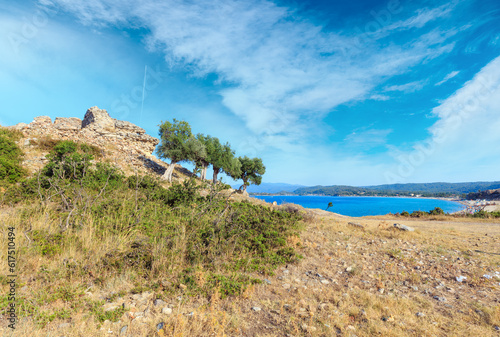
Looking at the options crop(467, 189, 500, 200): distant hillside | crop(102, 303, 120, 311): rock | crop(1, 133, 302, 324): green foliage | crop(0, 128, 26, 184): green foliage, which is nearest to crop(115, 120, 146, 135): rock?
crop(0, 128, 26, 184): green foliage

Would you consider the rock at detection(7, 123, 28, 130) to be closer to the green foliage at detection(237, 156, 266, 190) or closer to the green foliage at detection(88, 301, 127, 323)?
the green foliage at detection(88, 301, 127, 323)

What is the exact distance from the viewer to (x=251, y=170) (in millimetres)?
47125

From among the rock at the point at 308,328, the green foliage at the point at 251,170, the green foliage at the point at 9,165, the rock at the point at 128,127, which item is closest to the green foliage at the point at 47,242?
the rock at the point at 308,328

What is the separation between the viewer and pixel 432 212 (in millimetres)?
26625

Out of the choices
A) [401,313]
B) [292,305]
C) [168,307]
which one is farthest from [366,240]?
[168,307]

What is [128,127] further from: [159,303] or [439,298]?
[439,298]

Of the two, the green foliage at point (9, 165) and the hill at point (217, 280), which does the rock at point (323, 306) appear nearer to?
the hill at point (217, 280)

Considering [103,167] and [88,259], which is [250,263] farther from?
[103,167]

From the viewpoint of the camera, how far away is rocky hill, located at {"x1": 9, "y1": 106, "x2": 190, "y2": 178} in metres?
17.6

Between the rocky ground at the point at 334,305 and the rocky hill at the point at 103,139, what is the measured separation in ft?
55.9

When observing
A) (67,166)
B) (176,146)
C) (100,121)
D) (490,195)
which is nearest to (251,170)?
(176,146)

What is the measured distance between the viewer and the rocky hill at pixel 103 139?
17609 millimetres

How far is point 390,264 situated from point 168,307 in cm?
682

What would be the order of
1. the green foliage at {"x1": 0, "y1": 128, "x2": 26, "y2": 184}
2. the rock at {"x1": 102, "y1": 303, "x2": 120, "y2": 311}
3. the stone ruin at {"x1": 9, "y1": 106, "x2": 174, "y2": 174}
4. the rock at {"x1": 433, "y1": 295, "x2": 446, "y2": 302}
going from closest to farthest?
the rock at {"x1": 102, "y1": 303, "x2": 120, "y2": 311} < the rock at {"x1": 433, "y1": 295, "x2": 446, "y2": 302} < the green foliage at {"x1": 0, "y1": 128, "x2": 26, "y2": 184} < the stone ruin at {"x1": 9, "y1": 106, "x2": 174, "y2": 174}
